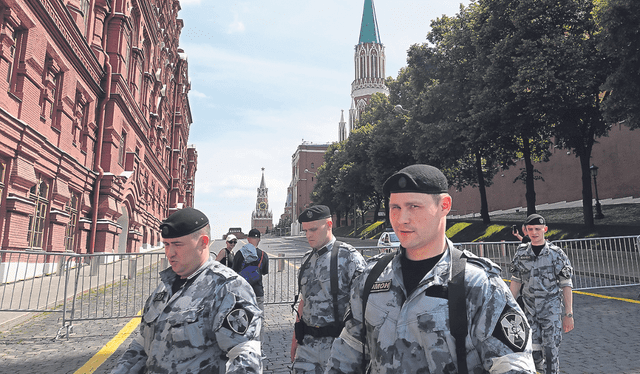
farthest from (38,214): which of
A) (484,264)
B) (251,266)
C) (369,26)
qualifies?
(369,26)

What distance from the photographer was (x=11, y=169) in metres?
12.4

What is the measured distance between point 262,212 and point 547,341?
7386 inches

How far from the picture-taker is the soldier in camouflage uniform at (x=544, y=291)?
16.4 feet

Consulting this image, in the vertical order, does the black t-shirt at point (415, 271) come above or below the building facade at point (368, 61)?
below

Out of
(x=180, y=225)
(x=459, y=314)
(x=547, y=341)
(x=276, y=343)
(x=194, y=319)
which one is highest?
(x=180, y=225)

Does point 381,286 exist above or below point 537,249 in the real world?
below

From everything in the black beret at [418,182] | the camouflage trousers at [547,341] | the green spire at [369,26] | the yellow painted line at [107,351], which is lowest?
the yellow painted line at [107,351]

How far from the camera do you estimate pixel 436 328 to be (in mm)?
1787

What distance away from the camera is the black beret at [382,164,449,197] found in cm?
196

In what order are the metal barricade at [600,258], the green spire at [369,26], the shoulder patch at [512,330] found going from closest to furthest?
the shoulder patch at [512,330]
the metal barricade at [600,258]
the green spire at [369,26]

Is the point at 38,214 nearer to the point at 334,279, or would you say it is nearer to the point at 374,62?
the point at 334,279

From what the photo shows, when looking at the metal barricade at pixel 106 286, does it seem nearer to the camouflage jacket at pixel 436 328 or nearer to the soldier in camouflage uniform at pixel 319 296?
the soldier in camouflage uniform at pixel 319 296

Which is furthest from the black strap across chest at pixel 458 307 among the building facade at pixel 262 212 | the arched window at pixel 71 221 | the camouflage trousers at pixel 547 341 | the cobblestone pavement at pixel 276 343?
the building facade at pixel 262 212

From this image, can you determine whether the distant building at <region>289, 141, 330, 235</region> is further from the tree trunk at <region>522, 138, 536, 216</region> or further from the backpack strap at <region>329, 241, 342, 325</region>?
the backpack strap at <region>329, 241, 342, 325</region>
